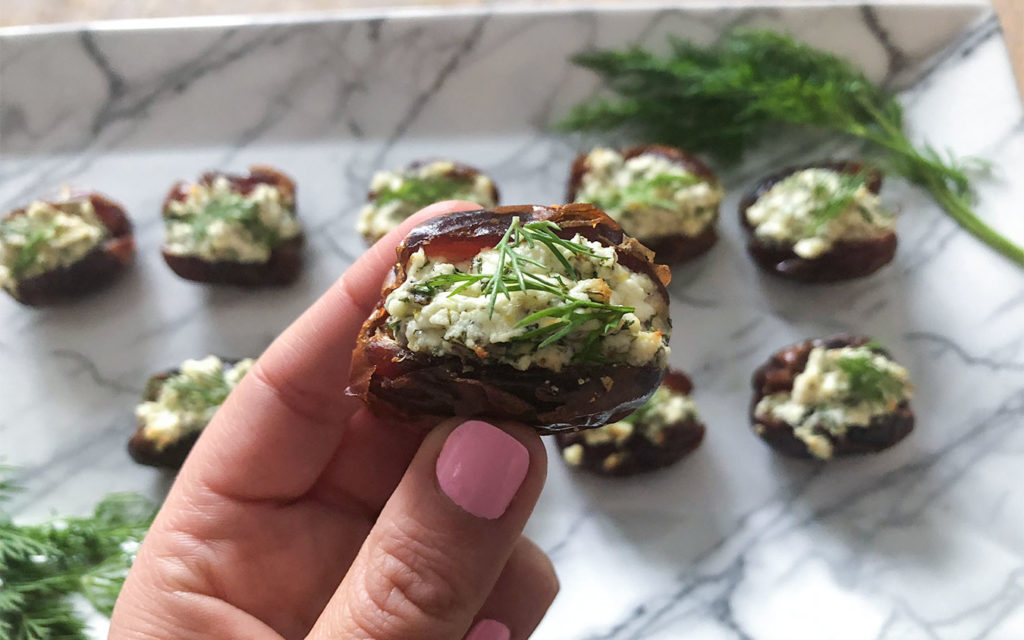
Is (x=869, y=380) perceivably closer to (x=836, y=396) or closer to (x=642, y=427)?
(x=836, y=396)

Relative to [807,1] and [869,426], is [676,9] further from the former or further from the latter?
[869,426]

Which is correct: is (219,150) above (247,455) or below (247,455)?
above

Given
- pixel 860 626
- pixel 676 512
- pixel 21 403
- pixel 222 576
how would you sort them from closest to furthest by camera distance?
pixel 222 576, pixel 860 626, pixel 676 512, pixel 21 403

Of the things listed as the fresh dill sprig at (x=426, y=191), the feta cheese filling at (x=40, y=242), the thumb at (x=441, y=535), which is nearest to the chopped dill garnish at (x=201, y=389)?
the feta cheese filling at (x=40, y=242)

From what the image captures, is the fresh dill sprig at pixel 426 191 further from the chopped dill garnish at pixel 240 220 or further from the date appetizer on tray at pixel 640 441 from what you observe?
the date appetizer on tray at pixel 640 441

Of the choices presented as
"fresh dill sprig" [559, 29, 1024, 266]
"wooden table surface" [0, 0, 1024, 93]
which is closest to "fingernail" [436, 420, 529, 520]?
"fresh dill sprig" [559, 29, 1024, 266]

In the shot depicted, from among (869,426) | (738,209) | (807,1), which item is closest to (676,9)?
(807,1)

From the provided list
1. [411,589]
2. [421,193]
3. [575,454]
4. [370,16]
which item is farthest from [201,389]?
[370,16]
